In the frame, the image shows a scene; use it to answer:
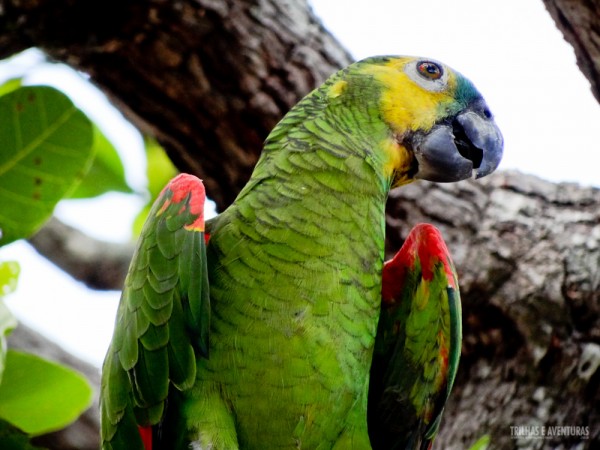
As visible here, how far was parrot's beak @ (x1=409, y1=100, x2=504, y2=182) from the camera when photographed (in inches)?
104

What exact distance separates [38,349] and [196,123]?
123cm

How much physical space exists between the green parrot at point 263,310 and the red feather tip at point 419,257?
0.47 ft

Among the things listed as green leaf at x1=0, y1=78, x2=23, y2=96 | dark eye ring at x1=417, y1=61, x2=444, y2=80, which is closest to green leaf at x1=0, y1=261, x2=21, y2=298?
green leaf at x1=0, y1=78, x2=23, y2=96

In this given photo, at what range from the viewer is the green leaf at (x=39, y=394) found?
2781 mm

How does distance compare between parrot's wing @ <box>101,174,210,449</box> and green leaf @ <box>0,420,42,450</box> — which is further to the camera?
green leaf @ <box>0,420,42,450</box>

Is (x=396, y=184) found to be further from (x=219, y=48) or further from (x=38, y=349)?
(x=38, y=349)

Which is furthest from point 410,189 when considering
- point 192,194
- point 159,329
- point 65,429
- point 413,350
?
point 65,429

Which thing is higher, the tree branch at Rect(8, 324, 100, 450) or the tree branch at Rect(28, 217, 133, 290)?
the tree branch at Rect(28, 217, 133, 290)

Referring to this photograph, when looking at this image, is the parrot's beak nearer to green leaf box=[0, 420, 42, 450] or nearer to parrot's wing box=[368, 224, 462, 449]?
parrot's wing box=[368, 224, 462, 449]

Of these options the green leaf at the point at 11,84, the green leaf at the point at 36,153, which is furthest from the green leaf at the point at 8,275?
the green leaf at the point at 11,84

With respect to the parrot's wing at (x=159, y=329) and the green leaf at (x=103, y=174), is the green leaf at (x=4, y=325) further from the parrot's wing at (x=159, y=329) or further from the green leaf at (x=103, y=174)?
the green leaf at (x=103, y=174)

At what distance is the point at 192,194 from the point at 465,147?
2.86 feet

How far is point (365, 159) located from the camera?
259cm

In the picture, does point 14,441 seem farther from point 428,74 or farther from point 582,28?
point 582,28
